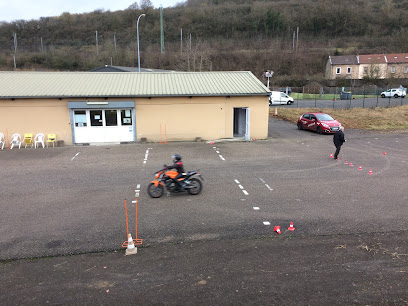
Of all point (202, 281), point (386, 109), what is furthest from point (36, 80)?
point (386, 109)

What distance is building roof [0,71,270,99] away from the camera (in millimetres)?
18391

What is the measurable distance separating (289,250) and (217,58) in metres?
77.2

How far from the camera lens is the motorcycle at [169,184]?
31.1 ft

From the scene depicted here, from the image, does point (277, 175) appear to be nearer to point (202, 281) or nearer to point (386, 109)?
point (202, 281)

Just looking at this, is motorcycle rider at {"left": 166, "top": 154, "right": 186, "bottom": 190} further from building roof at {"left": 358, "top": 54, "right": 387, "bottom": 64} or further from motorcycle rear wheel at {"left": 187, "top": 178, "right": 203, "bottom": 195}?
building roof at {"left": 358, "top": 54, "right": 387, "bottom": 64}

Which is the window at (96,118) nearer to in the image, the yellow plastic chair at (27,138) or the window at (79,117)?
the window at (79,117)

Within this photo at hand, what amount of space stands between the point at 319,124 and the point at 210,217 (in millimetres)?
16629

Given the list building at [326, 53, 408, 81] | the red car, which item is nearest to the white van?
the red car

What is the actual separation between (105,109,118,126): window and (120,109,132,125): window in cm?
36

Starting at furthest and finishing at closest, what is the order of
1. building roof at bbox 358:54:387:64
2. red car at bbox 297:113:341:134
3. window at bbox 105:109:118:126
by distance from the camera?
building roof at bbox 358:54:387:64 < red car at bbox 297:113:341:134 < window at bbox 105:109:118:126

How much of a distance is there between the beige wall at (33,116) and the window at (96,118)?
1.43 m

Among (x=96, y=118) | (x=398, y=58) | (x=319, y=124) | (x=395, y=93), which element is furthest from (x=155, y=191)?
(x=398, y=58)

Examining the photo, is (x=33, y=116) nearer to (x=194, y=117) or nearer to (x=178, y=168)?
(x=194, y=117)

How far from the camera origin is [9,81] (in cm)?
1964
